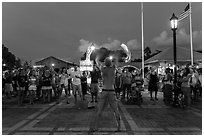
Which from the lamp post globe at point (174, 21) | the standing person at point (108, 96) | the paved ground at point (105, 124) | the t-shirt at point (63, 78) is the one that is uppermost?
the lamp post globe at point (174, 21)

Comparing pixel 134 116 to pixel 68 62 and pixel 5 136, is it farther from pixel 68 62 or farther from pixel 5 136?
pixel 68 62

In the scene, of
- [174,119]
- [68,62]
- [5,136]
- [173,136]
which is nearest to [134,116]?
[174,119]

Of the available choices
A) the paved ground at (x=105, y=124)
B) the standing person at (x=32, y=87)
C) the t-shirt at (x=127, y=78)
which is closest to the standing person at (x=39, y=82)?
the standing person at (x=32, y=87)

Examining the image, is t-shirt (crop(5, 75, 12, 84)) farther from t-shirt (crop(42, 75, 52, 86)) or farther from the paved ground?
the paved ground

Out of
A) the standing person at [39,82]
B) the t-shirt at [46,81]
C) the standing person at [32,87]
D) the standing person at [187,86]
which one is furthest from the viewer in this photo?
the standing person at [39,82]

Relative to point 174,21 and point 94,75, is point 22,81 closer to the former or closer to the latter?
point 94,75

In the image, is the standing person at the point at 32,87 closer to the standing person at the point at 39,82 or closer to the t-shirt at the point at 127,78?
the standing person at the point at 39,82

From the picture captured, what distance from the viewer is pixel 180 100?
957 centimetres

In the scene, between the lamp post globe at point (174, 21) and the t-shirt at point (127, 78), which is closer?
the lamp post globe at point (174, 21)

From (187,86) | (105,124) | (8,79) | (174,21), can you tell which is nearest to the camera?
(105,124)

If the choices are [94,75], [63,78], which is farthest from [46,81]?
[94,75]

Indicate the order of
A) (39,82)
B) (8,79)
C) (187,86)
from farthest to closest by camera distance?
1. (8,79)
2. (39,82)
3. (187,86)

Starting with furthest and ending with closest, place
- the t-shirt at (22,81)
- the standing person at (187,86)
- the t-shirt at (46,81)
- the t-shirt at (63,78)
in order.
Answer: the t-shirt at (63,78)
the t-shirt at (46,81)
the t-shirt at (22,81)
the standing person at (187,86)

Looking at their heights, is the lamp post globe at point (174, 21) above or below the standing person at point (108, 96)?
above
